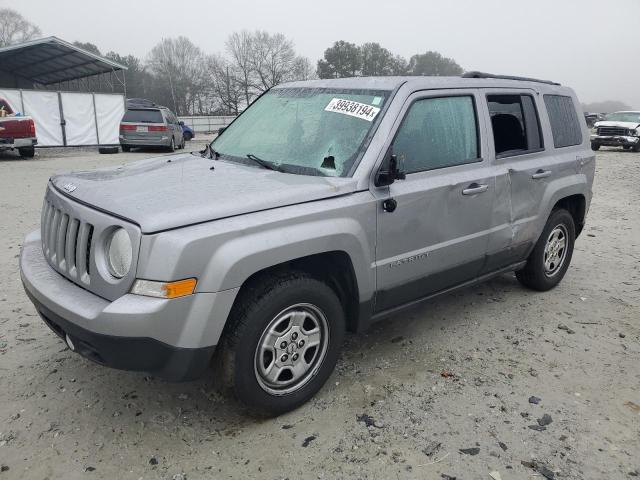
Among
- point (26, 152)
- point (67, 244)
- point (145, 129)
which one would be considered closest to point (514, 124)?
point (67, 244)

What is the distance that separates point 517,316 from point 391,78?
2.29 m

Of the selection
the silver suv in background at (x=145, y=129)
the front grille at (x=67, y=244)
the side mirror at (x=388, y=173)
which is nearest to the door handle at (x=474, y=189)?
the side mirror at (x=388, y=173)

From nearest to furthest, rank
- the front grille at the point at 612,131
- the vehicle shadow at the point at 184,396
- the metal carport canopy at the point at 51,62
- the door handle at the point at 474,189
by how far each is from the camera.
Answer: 1. the vehicle shadow at the point at 184,396
2. the door handle at the point at 474,189
3. the metal carport canopy at the point at 51,62
4. the front grille at the point at 612,131

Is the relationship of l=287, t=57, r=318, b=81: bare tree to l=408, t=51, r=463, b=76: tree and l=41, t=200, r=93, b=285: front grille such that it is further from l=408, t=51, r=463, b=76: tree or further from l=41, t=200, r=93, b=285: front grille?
l=41, t=200, r=93, b=285: front grille

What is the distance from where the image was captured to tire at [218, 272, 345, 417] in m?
2.61

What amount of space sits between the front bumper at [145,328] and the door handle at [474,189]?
1866 mm

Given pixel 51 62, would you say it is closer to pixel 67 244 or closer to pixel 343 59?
pixel 67 244

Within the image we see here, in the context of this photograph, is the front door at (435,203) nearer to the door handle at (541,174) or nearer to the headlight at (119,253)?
the door handle at (541,174)

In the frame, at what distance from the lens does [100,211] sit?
101 inches

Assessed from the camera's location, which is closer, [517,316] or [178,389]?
[178,389]

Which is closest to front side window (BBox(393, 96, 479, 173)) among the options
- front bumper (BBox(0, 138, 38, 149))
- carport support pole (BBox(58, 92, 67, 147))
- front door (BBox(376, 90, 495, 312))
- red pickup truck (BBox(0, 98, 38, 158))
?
front door (BBox(376, 90, 495, 312))

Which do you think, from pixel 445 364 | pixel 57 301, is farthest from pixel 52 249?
pixel 445 364

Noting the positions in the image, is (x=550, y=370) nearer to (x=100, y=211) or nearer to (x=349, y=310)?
(x=349, y=310)

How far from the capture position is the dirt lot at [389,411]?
2555 millimetres
